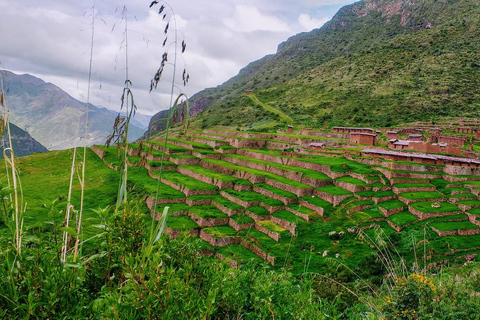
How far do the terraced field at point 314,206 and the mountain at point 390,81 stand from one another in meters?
25.6

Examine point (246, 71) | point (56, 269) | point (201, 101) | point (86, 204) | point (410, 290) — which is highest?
point (246, 71)

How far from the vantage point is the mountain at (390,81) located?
1865 inches

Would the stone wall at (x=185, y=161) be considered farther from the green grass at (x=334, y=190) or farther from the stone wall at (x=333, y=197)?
the stone wall at (x=333, y=197)

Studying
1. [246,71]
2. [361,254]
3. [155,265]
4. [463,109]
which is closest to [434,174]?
[361,254]

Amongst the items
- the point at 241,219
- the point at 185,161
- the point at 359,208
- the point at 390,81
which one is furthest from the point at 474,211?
the point at 390,81

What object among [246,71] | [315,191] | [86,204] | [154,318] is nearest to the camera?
[154,318]

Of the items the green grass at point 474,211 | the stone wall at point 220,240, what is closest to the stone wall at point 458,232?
the green grass at point 474,211

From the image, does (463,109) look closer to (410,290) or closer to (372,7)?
(410,290)

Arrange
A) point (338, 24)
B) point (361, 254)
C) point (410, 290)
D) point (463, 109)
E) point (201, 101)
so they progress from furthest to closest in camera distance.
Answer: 1. point (338, 24)
2. point (201, 101)
3. point (463, 109)
4. point (361, 254)
5. point (410, 290)

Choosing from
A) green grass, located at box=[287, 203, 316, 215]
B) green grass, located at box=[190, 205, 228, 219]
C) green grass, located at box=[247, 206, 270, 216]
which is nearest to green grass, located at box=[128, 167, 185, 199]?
green grass, located at box=[190, 205, 228, 219]

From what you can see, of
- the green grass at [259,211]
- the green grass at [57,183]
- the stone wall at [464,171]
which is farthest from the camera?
the stone wall at [464,171]

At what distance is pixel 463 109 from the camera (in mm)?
44469

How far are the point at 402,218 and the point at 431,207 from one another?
8.70 ft

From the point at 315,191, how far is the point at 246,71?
136064mm
